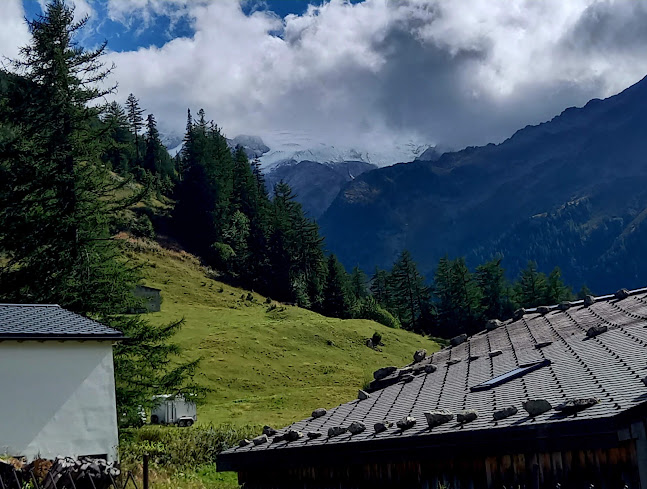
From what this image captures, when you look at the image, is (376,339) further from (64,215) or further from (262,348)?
(64,215)

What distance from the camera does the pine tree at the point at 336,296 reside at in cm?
10469

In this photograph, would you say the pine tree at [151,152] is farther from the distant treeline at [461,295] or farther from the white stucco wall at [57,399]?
the white stucco wall at [57,399]

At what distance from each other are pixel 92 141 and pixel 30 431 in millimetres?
14411

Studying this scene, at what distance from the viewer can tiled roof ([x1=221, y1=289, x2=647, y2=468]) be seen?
9.38 m

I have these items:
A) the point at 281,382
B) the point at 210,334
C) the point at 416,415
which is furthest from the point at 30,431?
the point at 210,334

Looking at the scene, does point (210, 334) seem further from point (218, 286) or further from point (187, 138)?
point (187, 138)

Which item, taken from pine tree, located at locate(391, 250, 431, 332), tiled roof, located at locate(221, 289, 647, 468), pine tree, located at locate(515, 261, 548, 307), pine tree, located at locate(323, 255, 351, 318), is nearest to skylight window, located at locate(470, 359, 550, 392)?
tiled roof, located at locate(221, 289, 647, 468)

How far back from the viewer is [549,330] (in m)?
17.1

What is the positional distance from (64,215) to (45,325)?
9342 millimetres

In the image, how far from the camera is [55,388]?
21.2 m

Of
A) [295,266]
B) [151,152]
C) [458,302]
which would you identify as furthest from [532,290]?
[151,152]

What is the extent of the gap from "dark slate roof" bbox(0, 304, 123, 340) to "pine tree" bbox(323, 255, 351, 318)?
80.5 metres

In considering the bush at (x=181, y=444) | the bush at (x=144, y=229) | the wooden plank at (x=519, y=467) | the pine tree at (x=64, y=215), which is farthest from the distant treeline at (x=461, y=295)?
the wooden plank at (x=519, y=467)

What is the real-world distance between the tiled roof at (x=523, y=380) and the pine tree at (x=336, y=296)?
84503mm
